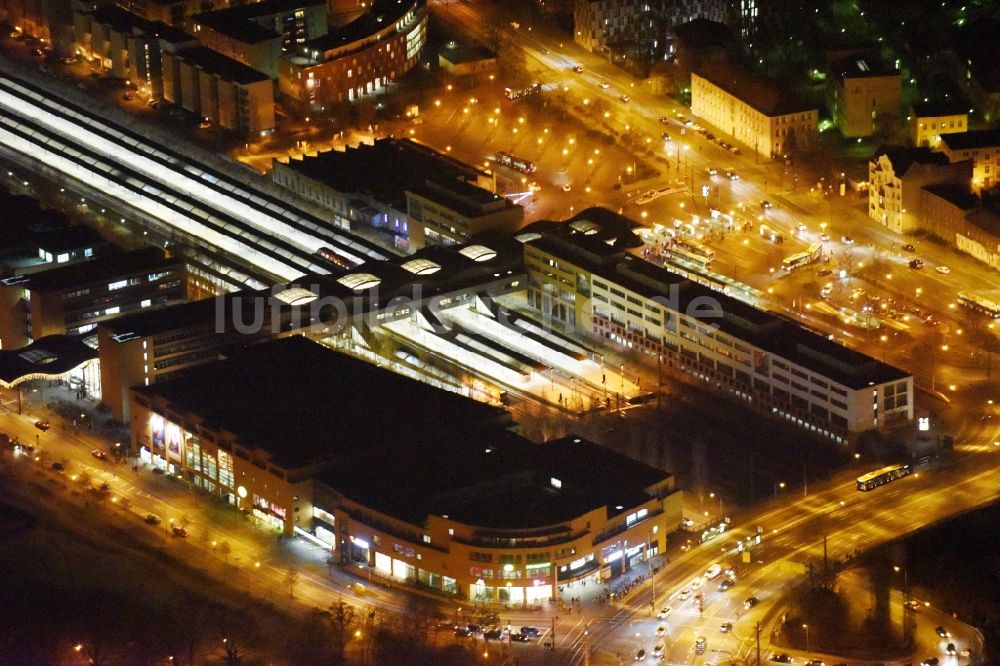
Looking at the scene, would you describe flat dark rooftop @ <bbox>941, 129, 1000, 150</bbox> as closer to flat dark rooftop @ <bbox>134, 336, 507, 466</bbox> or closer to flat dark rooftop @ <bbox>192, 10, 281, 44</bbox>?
flat dark rooftop @ <bbox>134, 336, 507, 466</bbox>

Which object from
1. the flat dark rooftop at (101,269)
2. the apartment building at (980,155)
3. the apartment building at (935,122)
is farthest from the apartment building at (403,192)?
the apartment building at (980,155)

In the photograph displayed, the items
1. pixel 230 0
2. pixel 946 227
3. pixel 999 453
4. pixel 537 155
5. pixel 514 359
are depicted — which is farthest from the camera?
pixel 230 0

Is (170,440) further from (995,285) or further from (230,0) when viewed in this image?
(230,0)

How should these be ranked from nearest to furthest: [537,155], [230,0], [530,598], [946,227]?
1. [530,598]
2. [946,227]
3. [537,155]
4. [230,0]

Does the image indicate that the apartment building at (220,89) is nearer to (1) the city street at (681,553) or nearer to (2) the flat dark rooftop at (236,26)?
(2) the flat dark rooftop at (236,26)

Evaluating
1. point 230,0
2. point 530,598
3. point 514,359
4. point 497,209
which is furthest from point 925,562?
point 230,0

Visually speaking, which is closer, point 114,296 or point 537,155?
point 114,296

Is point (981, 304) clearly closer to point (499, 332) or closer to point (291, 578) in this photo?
point (499, 332)

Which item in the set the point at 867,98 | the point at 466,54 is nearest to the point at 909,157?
the point at 867,98
